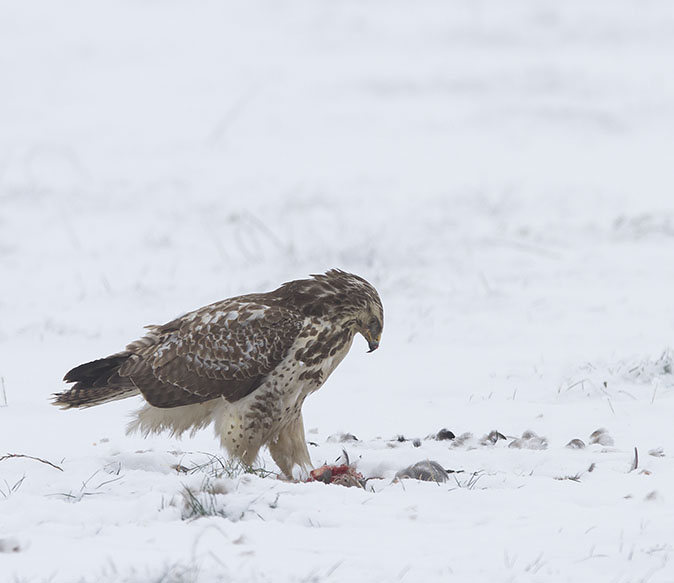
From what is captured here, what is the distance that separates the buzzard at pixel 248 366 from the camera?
16.0 feet

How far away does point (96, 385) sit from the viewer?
5.21 metres

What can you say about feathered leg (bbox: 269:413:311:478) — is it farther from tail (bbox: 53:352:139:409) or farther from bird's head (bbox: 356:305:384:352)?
tail (bbox: 53:352:139:409)

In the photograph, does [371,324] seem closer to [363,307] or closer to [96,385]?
[363,307]

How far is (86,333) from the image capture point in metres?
8.55

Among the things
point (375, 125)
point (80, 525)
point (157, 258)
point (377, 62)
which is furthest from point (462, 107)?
point (80, 525)

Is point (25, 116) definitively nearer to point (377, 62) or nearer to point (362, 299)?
point (377, 62)

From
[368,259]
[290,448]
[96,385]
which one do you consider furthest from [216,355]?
[368,259]

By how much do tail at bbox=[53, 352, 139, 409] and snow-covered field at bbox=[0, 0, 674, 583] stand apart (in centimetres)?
28

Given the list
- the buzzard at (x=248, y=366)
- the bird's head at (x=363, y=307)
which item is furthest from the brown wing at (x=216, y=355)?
the bird's head at (x=363, y=307)

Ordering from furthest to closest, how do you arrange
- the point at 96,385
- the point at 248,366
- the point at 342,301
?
the point at 96,385, the point at 342,301, the point at 248,366

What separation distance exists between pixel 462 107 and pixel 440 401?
14072mm

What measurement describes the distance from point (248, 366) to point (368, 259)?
236 inches

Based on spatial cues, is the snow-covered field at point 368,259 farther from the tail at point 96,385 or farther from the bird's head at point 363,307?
the bird's head at point 363,307

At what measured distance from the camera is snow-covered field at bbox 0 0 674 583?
12.0 ft
